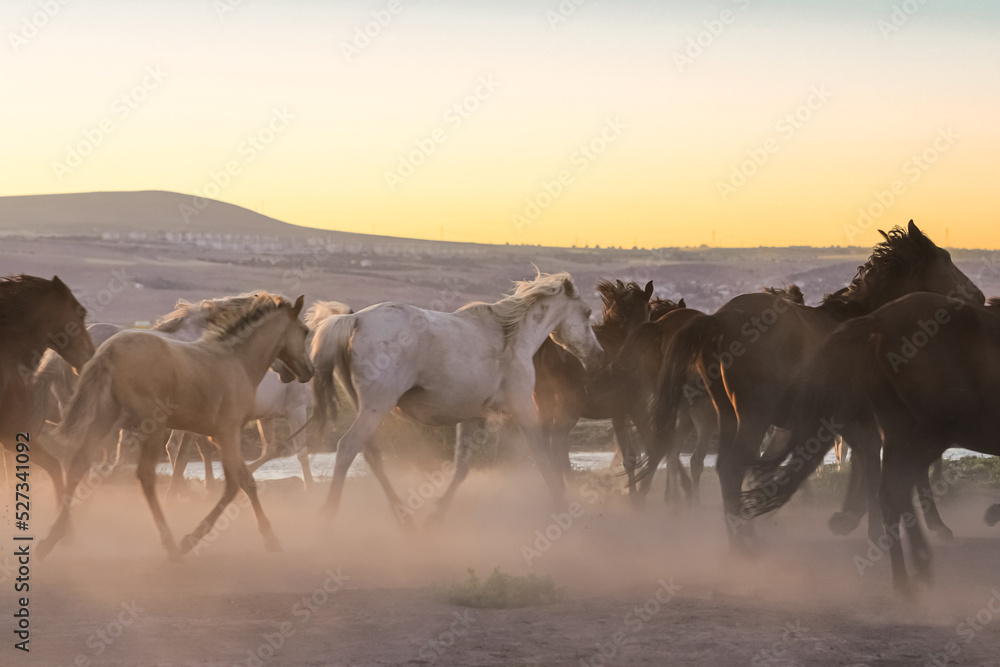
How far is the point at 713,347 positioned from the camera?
349 inches

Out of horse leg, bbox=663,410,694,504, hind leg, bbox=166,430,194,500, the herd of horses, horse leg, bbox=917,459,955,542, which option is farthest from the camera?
hind leg, bbox=166,430,194,500

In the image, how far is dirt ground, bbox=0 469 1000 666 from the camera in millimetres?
5797

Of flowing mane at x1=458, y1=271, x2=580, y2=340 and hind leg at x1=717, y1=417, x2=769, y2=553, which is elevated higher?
flowing mane at x1=458, y1=271, x2=580, y2=340

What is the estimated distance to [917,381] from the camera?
682 centimetres

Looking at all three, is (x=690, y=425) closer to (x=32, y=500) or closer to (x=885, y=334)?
(x=885, y=334)

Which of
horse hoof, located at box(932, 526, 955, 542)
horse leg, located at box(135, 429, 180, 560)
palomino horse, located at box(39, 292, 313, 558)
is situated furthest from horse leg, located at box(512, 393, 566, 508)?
horse leg, located at box(135, 429, 180, 560)

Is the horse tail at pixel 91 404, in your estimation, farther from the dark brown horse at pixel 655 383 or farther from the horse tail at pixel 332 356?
the dark brown horse at pixel 655 383

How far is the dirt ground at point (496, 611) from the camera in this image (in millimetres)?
5797

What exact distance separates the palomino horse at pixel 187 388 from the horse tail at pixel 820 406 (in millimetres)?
3934

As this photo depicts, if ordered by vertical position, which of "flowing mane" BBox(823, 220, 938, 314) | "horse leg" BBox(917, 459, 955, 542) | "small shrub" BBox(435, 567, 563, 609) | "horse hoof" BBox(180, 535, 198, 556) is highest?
"flowing mane" BBox(823, 220, 938, 314)

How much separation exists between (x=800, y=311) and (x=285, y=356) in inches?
170

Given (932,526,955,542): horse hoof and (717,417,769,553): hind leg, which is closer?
(717,417,769,553): hind leg

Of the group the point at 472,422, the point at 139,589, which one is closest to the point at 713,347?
the point at 472,422

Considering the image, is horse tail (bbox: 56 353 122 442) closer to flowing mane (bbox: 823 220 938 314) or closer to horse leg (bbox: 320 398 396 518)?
horse leg (bbox: 320 398 396 518)
